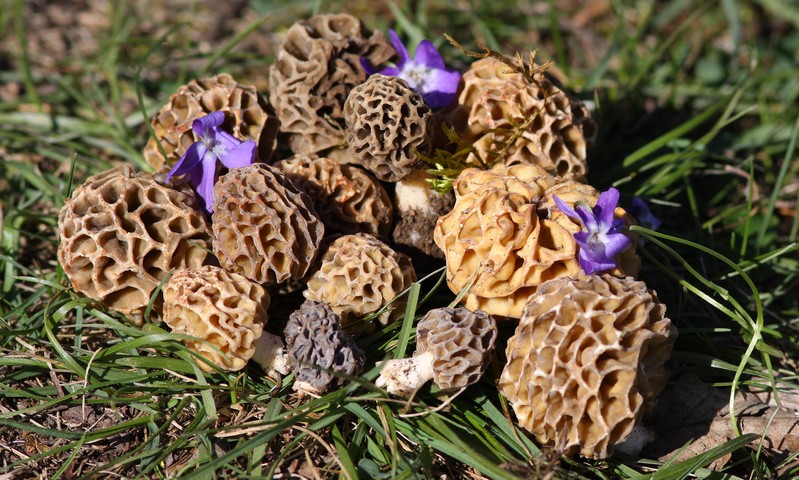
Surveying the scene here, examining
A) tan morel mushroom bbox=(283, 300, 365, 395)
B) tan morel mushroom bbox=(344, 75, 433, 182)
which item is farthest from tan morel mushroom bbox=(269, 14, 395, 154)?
tan morel mushroom bbox=(283, 300, 365, 395)

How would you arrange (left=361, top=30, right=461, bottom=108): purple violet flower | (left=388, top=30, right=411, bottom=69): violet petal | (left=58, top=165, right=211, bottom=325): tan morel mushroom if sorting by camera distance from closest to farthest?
(left=58, top=165, right=211, bottom=325): tan morel mushroom
(left=361, top=30, right=461, bottom=108): purple violet flower
(left=388, top=30, right=411, bottom=69): violet petal

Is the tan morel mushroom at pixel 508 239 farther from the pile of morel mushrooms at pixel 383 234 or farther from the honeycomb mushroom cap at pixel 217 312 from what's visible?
the honeycomb mushroom cap at pixel 217 312

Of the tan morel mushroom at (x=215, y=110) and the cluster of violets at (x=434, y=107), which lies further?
the tan morel mushroom at (x=215, y=110)

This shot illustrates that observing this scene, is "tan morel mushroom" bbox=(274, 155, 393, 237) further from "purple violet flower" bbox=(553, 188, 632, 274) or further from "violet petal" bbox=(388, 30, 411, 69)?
"purple violet flower" bbox=(553, 188, 632, 274)

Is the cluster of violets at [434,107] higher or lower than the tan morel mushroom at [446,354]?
higher

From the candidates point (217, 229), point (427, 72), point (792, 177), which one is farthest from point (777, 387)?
point (217, 229)

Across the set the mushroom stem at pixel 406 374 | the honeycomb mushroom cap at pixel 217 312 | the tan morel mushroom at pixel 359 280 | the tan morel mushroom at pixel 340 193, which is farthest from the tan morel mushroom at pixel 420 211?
the honeycomb mushroom cap at pixel 217 312
